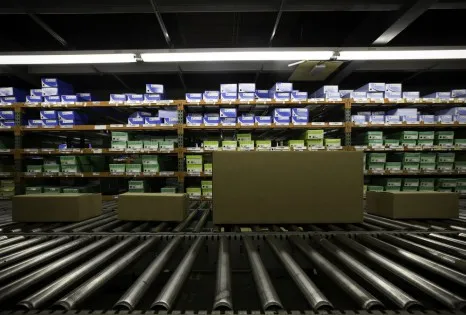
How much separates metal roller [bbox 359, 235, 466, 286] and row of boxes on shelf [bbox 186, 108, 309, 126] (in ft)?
9.03

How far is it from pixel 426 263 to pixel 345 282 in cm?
40

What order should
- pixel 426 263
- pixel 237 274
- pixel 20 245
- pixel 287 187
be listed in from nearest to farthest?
pixel 426 263 → pixel 20 245 → pixel 237 274 → pixel 287 187

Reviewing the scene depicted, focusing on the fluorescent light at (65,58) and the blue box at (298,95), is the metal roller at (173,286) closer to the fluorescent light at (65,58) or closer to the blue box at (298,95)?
the fluorescent light at (65,58)

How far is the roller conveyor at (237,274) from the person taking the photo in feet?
2.41

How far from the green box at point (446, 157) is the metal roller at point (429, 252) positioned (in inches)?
143

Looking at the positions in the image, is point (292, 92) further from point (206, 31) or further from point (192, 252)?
point (192, 252)

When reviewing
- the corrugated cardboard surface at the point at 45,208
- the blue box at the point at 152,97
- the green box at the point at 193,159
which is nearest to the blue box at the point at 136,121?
the blue box at the point at 152,97

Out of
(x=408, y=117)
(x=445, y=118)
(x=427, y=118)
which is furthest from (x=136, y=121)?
(x=445, y=118)

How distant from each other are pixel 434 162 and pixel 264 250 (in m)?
4.07

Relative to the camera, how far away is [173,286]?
82 centimetres

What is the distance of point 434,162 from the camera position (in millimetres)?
3955

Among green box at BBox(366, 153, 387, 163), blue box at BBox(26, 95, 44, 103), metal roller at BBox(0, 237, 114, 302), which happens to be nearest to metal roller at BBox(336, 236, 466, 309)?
metal roller at BBox(0, 237, 114, 302)

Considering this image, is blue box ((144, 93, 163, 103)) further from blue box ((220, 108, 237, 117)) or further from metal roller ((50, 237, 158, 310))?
metal roller ((50, 237, 158, 310))

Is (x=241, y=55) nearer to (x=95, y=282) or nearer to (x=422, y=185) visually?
(x=95, y=282)
